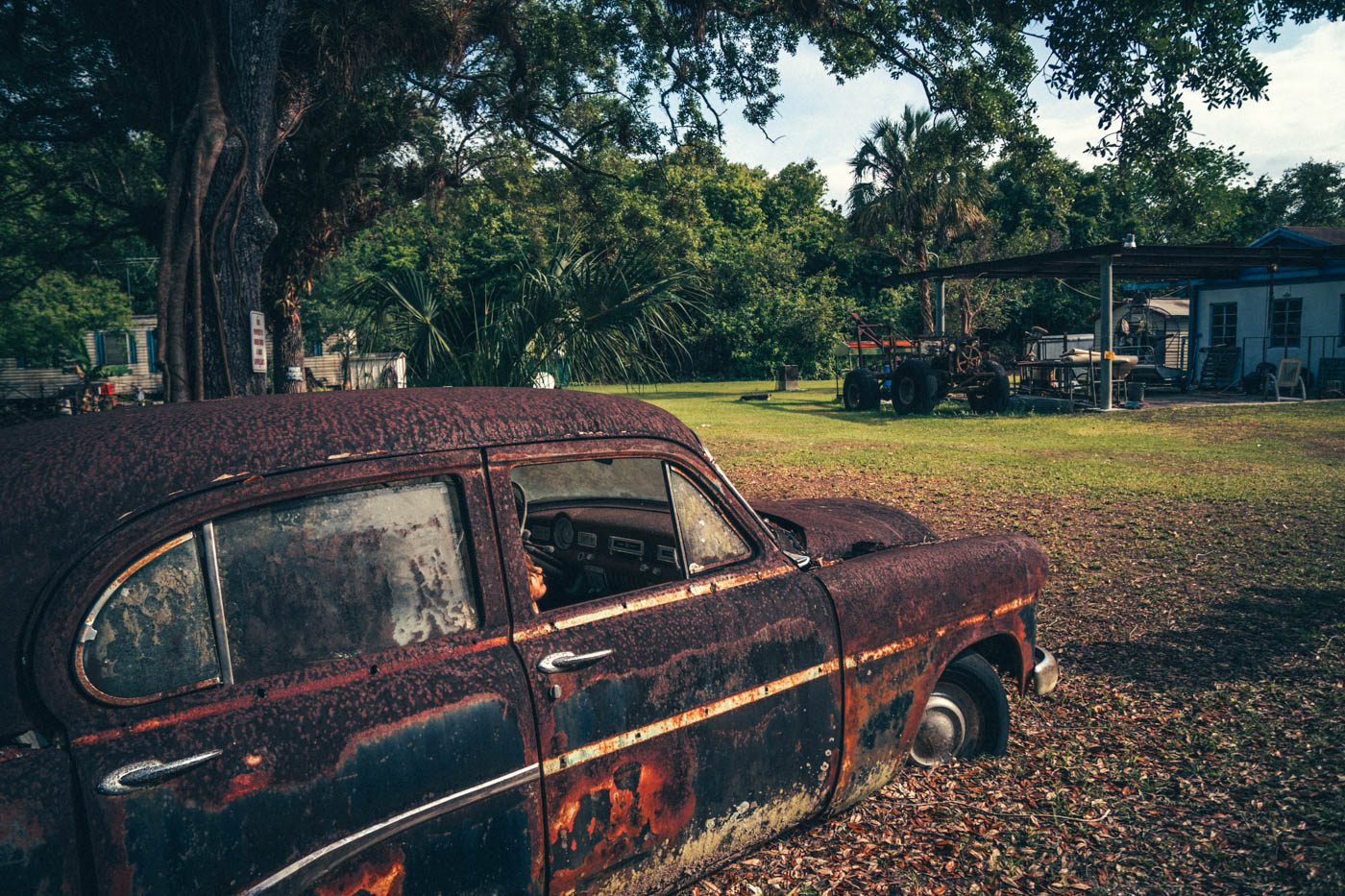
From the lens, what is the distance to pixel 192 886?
1602 millimetres

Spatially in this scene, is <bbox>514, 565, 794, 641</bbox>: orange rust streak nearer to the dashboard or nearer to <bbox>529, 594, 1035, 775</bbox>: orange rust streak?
the dashboard

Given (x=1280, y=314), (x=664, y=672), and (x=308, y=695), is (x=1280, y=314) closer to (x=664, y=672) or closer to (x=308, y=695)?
(x=664, y=672)

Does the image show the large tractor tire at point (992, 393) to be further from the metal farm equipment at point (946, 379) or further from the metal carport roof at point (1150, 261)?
the metal carport roof at point (1150, 261)

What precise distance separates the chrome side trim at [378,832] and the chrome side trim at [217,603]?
0.40 m

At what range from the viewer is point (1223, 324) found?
2469cm

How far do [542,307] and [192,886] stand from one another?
19.2ft

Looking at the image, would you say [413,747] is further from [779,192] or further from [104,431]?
[779,192]

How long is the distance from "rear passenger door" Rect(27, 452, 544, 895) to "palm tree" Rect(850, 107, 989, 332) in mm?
25443

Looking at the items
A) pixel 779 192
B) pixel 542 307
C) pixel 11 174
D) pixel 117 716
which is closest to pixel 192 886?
pixel 117 716

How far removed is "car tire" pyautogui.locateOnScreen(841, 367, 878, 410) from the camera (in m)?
20.5

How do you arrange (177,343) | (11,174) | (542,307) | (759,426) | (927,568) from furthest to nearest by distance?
(759,426) < (11,174) < (542,307) < (177,343) < (927,568)

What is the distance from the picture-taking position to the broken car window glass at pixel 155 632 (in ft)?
Result: 5.38

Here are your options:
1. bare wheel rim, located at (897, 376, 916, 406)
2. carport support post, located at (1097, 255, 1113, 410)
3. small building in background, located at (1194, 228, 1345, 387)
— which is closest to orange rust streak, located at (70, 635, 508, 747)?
carport support post, located at (1097, 255, 1113, 410)

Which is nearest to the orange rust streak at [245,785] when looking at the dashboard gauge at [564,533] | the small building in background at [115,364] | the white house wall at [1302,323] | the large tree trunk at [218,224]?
the dashboard gauge at [564,533]
